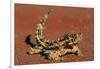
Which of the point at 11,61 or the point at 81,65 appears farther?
the point at 81,65

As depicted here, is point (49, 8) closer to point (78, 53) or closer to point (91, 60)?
point (78, 53)

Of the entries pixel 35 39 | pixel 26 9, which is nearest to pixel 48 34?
pixel 35 39

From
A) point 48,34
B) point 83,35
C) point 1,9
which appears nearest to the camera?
point 1,9

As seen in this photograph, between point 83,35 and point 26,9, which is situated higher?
point 26,9

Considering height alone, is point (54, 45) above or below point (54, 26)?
below
